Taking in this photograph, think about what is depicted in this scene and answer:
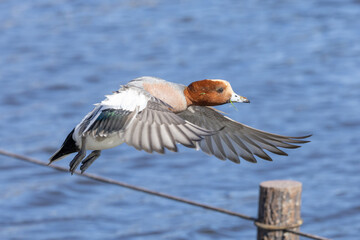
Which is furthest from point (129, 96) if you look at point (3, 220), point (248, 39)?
point (248, 39)

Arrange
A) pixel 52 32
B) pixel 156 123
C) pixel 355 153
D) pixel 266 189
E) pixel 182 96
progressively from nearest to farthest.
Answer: pixel 156 123, pixel 182 96, pixel 266 189, pixel 355 153, pixel 52 32

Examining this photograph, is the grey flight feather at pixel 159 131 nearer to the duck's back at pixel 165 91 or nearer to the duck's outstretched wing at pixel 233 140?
the duck's back at pixel 165 91

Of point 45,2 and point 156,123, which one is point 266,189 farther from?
point 45,2

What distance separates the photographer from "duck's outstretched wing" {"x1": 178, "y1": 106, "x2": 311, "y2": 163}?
12.1 ft

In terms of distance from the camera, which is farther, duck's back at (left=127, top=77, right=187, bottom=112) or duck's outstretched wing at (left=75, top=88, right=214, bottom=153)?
duck's back at (left=127, top=77, right=187, bottom=112)

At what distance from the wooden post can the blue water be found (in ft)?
7.72

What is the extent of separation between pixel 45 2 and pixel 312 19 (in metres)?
4.55

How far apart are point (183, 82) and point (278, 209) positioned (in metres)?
4.67

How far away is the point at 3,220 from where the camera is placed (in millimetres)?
6898

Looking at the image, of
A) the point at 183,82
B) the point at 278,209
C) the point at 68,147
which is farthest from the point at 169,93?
the point at 183,82

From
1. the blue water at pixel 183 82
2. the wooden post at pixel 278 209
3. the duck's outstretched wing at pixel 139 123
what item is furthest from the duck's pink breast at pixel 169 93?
the blue water at pixel 183 82

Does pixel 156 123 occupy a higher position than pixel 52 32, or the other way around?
pixel 52 32

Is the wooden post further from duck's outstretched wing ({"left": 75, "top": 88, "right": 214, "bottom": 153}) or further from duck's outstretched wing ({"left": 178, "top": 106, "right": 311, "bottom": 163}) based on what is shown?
duck's outstretched wing ({"left": 75, "top": 88, "right": 214, "bottom": 153})

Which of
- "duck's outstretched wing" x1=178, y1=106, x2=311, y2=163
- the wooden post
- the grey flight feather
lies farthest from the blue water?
the grey flight feather
